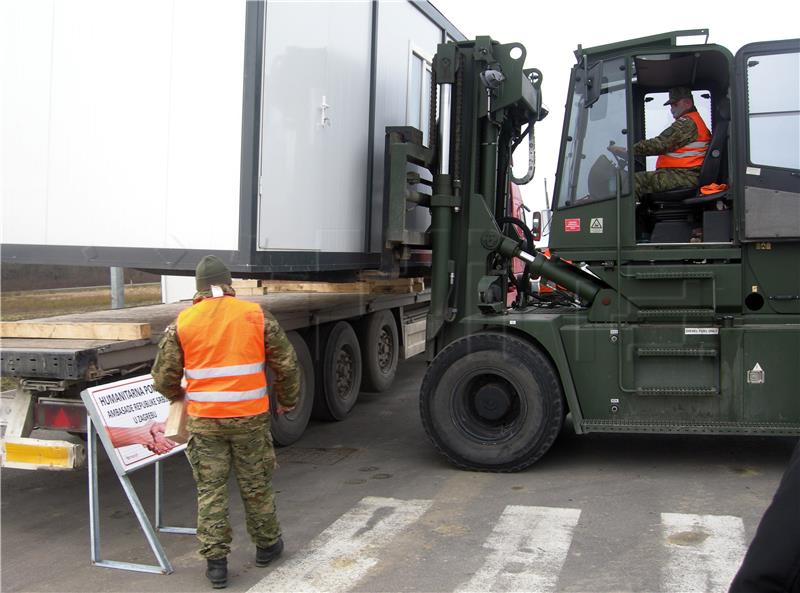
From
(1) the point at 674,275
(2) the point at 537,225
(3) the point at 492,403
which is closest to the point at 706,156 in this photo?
(1) the point at 674,275

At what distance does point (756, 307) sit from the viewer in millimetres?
6191

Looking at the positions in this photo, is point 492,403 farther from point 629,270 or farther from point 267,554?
point 267,554

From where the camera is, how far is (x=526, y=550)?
183 inches

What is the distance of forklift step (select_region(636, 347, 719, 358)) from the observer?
6137 millimetres

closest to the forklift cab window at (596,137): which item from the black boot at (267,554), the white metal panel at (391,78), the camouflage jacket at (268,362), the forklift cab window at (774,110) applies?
the forklift cab window at (774,110)

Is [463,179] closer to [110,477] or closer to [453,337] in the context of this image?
[453,337]

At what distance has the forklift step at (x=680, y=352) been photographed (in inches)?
242

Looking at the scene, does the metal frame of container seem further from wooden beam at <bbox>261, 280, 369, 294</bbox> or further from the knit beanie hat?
wooden beam at <bbox>261, 280, 369, 294</bbox>

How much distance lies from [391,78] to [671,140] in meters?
2.89

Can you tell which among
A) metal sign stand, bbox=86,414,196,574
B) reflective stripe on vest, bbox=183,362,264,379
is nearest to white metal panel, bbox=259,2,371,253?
reflective stripe on vest, bbox=183,362,264,379

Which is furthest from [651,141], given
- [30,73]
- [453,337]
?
[30,73]

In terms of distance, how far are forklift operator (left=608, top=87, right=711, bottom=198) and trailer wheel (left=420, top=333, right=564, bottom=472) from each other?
5.54 ft

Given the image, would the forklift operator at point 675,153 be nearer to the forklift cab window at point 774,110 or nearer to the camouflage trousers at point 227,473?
the forklift cab window at point 774,110

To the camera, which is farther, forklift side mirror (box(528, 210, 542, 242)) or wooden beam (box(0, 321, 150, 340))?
forklift side mirror (box(528, 210, 542, 242))
